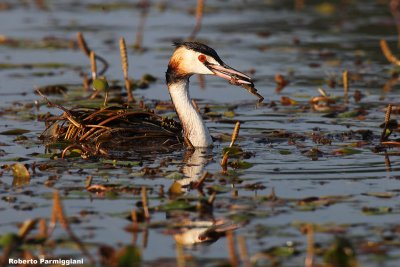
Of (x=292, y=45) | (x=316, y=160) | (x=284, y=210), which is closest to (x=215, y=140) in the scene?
(x=316, y=160)

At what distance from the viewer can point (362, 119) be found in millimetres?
13688

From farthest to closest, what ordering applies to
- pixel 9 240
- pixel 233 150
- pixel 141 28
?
pixel 141 28 < pixel 233 150 < pixel 9 240

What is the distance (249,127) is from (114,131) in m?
2.34

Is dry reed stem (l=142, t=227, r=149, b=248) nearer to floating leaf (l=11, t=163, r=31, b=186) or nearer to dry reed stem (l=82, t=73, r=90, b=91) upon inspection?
floating leaf (l=11, t=163, r=31, b=186)

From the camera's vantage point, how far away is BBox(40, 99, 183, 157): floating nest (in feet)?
38.5

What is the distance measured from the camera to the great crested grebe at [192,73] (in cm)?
1188

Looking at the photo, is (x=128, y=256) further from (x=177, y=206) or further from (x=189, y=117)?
(x=189, y=117)

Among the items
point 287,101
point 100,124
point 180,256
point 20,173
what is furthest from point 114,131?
point 180,256

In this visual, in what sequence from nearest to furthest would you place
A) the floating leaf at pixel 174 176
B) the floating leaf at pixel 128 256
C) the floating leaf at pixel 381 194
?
the floating leaf at pixel 128 256, the floating leaf at pixel 381 194, the floating leaf at pixel 174 176

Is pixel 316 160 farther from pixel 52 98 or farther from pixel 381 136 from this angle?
pixel 52 98

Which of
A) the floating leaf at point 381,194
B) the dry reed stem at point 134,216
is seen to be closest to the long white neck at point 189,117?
the floating leaf at point 381,194

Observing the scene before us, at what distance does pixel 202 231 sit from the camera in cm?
825

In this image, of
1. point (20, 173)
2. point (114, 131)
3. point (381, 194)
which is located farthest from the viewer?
point (114, 131)

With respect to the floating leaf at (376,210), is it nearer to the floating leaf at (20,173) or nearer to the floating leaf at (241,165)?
the floating leaf at (241,165)
